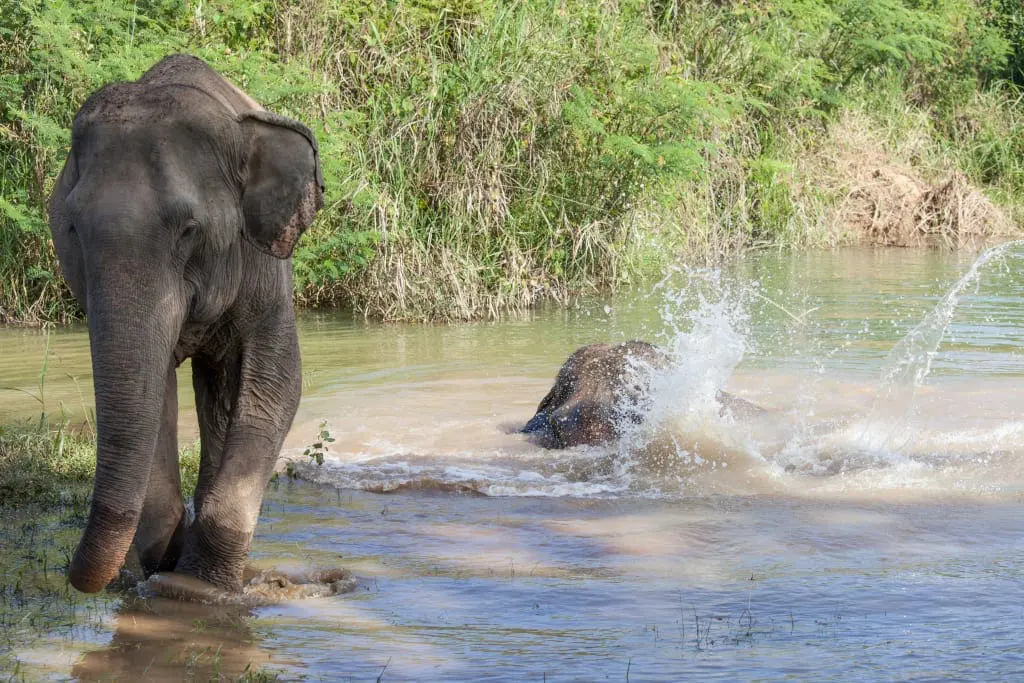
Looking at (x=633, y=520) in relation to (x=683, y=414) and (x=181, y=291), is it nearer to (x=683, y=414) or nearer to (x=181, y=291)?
(x=683, y=414)

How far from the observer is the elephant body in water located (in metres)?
8.60

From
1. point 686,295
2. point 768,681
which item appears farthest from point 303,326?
point 768,681

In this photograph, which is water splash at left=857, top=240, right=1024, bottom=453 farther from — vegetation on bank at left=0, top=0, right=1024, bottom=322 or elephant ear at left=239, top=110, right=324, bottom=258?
elephant ear at left=239, top=110, right=324, bottom=258

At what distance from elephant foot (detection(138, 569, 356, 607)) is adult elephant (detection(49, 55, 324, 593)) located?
44 mm

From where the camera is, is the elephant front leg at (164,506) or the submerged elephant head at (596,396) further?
the submerged elephant head at (596,396)

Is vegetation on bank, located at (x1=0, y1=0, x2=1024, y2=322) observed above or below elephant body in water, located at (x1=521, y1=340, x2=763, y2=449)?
above

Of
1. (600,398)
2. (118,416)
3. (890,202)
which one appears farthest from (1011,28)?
(118,416)

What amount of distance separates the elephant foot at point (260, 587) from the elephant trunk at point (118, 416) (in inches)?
35.5

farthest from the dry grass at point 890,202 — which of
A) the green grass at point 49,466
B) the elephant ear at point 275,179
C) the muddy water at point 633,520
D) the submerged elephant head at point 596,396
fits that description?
the elephant ear at point 275,179

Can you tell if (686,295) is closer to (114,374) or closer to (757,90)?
(757,90)

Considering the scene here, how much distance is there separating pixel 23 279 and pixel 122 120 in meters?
8.89

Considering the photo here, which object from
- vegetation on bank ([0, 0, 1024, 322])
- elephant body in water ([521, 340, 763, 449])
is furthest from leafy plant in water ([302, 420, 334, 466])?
vegetation on bank ([0, 0, 1024, 322])

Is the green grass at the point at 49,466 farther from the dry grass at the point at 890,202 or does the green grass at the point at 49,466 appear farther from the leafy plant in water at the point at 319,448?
the dry grass at the point at 890,202

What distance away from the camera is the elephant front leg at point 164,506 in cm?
519
